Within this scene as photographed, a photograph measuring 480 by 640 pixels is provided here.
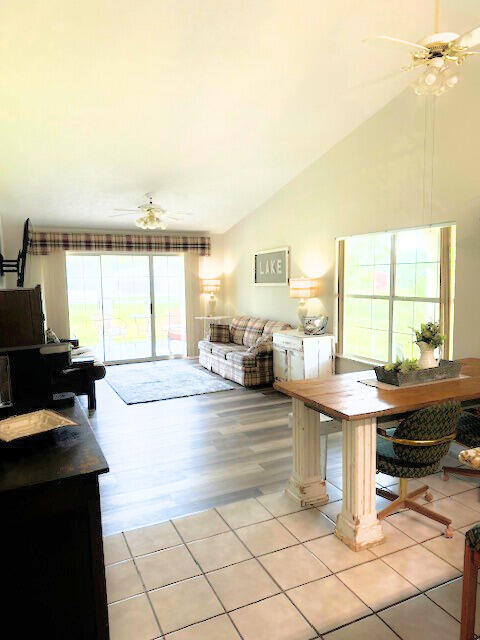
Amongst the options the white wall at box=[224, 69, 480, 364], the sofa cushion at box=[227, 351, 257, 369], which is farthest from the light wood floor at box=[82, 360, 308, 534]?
the white wall at box=[224, 69, 480, 364]

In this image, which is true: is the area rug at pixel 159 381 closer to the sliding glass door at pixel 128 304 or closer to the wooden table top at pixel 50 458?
the sliding glass door at pixel 128 304

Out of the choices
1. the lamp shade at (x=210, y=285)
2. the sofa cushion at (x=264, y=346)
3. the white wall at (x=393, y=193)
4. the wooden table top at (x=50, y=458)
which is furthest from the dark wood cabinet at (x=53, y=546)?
the lamp shade at (x=210, y=285)

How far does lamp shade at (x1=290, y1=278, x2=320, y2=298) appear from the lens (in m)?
5.47

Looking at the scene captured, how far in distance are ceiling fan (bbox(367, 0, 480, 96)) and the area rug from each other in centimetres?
417

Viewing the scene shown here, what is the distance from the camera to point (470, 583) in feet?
5.48

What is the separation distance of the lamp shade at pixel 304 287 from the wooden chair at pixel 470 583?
3.97 m

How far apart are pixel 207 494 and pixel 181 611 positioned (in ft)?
3.47

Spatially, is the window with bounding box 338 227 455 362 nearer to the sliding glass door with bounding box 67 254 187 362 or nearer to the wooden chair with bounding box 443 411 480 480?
the wooden chair with bounding box 443 411 480 480

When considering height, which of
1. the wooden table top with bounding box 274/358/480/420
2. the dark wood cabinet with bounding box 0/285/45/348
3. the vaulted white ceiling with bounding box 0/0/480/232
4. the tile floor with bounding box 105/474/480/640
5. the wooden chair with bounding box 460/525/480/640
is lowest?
the tile floor with bounding box 105/474/480/640

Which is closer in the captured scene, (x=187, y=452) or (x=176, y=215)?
(x=187, y=452)

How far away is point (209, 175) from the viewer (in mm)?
5562

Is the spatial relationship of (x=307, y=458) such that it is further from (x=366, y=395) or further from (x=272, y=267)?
(x=272, y=267)

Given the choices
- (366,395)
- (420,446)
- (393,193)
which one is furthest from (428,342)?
(393,193)

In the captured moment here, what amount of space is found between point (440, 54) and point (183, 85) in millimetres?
2097
